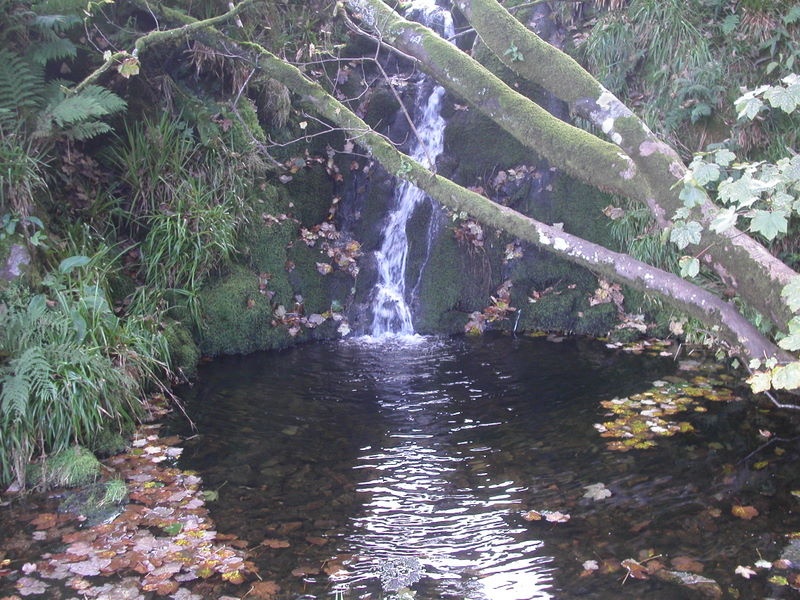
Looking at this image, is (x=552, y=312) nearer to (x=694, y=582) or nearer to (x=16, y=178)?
(x=694, y=582)

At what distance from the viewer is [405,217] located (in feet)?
29.3

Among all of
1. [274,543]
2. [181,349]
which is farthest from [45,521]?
[181,349]

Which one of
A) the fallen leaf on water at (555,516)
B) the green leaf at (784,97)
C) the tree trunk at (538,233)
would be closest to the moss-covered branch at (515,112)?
the tree trunk at (538,233)

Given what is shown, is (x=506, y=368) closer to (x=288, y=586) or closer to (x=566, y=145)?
(x=566, y=145)

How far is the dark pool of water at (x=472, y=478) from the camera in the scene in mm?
4035

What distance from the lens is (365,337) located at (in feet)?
27.2

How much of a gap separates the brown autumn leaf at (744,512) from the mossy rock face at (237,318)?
4.99 m

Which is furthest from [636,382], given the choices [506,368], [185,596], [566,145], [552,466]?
[185,596]

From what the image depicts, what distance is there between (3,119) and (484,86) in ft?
13.6

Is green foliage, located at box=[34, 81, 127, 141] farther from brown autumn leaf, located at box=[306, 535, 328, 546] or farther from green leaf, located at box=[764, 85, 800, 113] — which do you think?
green leaf, located at box=[764, 85, 800, 113]

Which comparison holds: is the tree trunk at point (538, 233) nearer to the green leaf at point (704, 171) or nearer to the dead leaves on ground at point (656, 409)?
the dead leaves on ground at point (656, 409)

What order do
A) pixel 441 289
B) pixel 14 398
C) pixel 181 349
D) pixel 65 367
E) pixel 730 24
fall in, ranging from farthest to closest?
pixel 441 289
pixel 730 24
pixel 181 349
pixel 65 367
pixel 14 398

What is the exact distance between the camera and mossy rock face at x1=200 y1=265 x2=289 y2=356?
764 centimetres

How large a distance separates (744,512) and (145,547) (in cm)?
366
